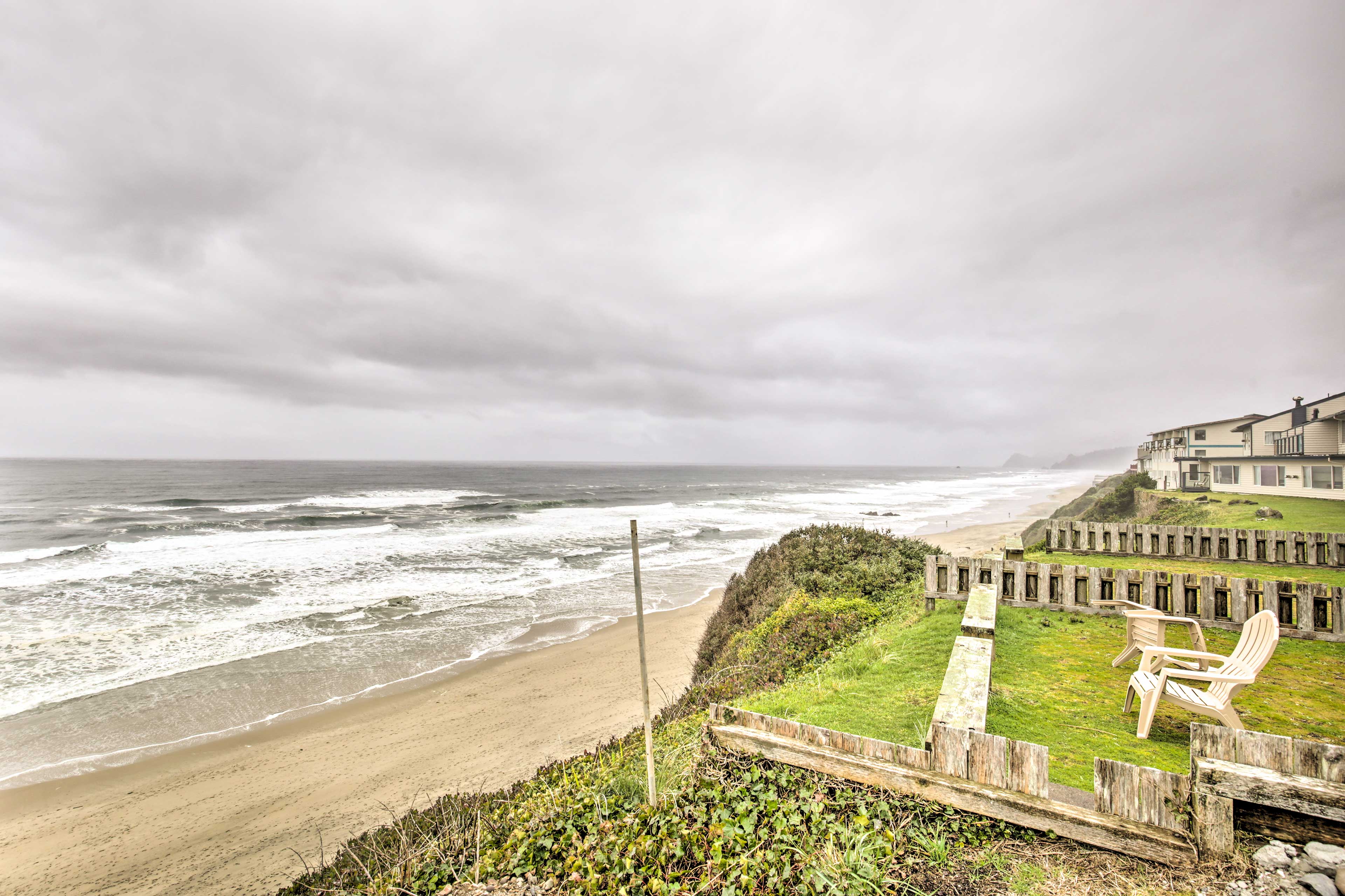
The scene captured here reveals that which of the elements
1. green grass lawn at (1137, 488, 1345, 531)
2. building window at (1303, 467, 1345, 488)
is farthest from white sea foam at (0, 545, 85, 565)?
building window at (1303, 467, 1345, 488)

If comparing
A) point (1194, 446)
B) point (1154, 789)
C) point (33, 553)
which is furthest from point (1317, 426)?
point (33, 553)

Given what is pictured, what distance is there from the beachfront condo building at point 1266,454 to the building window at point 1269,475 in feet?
0.11

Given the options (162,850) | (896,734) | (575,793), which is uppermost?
(896,734)

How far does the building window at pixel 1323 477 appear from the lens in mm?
27984

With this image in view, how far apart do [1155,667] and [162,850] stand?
12039 mm

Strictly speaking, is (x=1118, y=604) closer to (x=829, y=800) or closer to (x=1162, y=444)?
(x=829, y=800)

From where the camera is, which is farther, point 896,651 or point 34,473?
point 34,473

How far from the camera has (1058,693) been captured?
5336 millimetres

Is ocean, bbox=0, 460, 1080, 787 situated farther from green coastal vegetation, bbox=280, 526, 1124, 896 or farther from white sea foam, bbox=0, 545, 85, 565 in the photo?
green coastal vegetation, bbox=280, 526, 1124, 896

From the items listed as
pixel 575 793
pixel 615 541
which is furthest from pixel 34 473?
pixel 575 793

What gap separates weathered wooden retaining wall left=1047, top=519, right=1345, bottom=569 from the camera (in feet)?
33.1

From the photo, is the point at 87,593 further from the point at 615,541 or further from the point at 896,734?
the point at 896,734

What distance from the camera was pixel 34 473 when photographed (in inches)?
4040

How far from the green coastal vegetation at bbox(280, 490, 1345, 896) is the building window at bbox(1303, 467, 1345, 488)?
3374 centimetres
